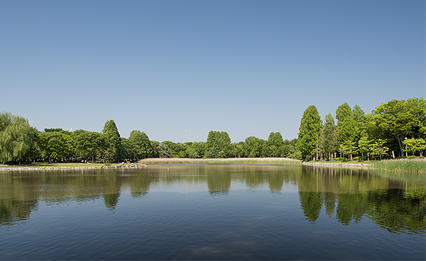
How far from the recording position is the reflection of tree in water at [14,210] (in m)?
17.5

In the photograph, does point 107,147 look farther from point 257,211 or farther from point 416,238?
point 416,238

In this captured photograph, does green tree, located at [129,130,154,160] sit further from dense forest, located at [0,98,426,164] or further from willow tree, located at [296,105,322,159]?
willow tree, located at [296,105,322,159]

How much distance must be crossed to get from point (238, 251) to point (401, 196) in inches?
812

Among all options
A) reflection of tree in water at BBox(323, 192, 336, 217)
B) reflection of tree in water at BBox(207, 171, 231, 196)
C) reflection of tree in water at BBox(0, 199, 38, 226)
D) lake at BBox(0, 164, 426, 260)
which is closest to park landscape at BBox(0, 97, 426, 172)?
reflection of tree in water at BBox(323, 192, 336, 217)

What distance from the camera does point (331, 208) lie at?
66.8 feet

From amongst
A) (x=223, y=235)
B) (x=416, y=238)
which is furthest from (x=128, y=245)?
(x=416, y=238)

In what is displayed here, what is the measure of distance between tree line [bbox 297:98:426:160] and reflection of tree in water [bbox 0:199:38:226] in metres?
70.4

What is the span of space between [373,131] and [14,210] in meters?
78.2

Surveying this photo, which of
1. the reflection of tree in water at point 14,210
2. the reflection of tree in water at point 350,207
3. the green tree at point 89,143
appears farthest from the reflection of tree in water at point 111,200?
the green tree at point 89,143

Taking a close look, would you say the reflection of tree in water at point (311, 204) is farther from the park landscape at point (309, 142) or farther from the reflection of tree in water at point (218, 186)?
the park landscape at point (309, 142)

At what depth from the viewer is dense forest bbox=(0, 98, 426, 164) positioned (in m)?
65.4

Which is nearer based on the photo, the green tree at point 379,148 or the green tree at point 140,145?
the green tree at point 379,148

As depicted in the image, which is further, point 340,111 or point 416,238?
point 340,111

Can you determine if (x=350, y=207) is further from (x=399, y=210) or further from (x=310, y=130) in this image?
(x=310, y=130)
